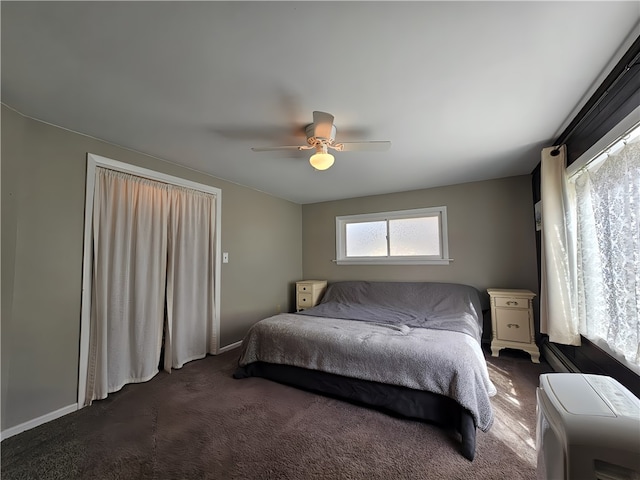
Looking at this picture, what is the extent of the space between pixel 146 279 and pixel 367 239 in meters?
3.15

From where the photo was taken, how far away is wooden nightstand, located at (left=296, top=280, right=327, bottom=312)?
432 cm

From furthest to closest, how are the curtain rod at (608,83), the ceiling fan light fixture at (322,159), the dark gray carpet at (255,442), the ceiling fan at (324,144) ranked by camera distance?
the ceiling fan light fixture at (322,159), the ceiling fan at (324,144), the dark gray carpet at (255,442), the curtain rod at (608,83)

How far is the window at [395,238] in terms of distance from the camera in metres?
3.92

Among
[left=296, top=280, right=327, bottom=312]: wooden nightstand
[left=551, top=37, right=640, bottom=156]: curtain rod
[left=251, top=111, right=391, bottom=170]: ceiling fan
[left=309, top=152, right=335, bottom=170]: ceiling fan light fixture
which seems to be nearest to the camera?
[left=551, top=37, right=640, bottom=156]: curtain rod

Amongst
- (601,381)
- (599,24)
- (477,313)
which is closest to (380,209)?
(477,313)

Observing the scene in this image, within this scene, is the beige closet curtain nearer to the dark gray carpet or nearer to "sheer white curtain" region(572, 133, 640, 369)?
the dark gray carpet

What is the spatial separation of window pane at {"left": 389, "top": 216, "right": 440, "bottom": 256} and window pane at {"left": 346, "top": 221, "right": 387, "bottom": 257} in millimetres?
148

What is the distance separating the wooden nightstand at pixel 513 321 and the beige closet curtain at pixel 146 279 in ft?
11.0

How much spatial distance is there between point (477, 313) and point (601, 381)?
2.24 m

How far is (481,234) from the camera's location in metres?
3.64

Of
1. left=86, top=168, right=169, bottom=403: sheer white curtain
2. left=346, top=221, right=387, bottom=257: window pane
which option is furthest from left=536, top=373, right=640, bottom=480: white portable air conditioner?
left=346, top=221, right=387, bottom=257: window pane

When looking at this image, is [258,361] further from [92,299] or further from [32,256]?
[32,256]

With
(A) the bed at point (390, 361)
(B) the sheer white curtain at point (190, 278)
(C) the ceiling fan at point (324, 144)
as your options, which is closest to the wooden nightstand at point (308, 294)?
(A) the bed at point (390, 361)

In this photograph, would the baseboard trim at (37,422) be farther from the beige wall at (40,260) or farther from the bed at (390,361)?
the bed at (390,361)
